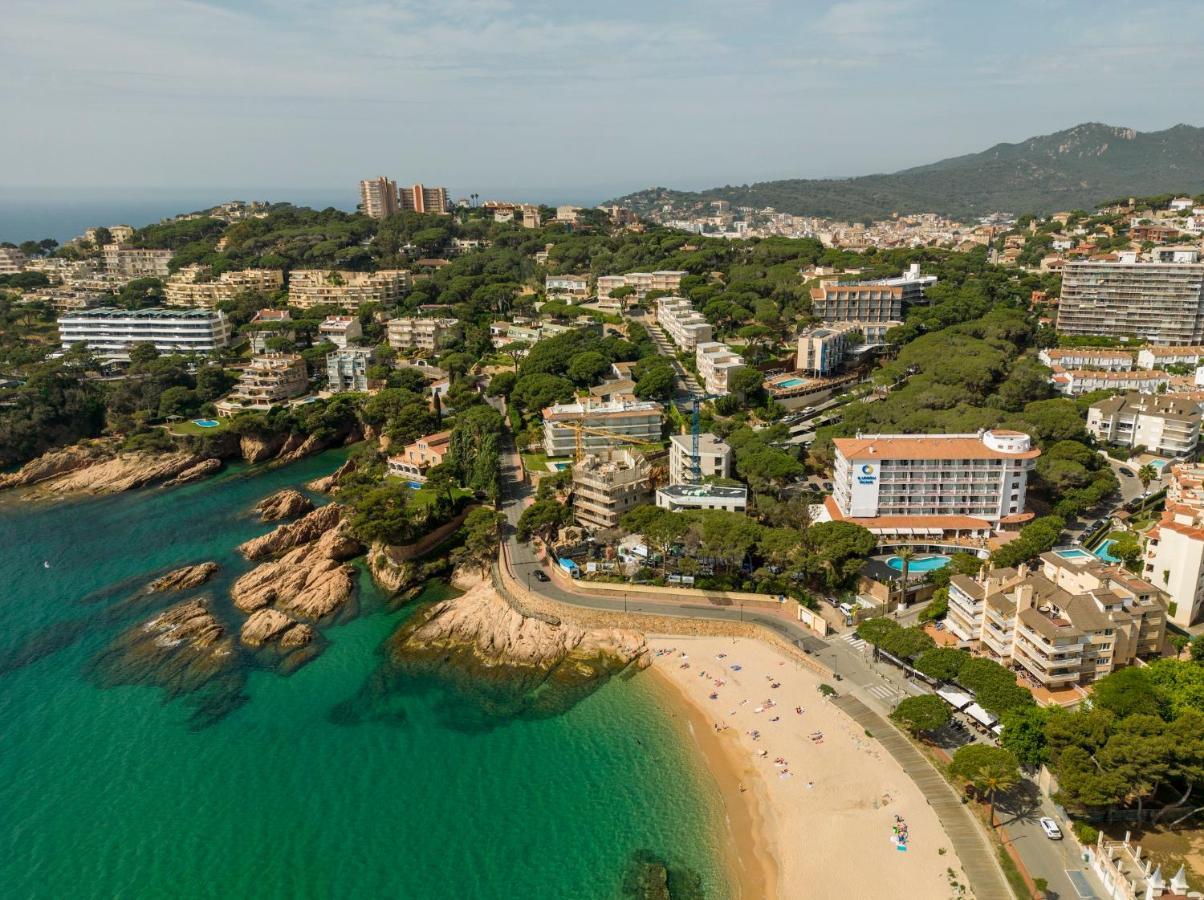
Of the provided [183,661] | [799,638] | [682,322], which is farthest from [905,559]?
[682,322]

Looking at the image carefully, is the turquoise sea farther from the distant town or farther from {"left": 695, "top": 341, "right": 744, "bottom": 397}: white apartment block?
{"left": 695, "top": 341, "right": 744, "bottom": 397}: white apartment block

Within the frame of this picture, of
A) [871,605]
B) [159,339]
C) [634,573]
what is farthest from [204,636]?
[159,339]

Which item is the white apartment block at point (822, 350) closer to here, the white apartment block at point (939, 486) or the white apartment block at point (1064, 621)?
the white apartment block at point (939, 486)

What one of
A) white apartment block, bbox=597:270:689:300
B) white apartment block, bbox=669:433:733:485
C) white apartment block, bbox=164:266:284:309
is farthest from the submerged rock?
white apartment block, bbox=164:266:284:309

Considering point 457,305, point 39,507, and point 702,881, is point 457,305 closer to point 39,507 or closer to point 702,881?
point 39,507

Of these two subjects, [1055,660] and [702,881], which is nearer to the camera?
[702,881]

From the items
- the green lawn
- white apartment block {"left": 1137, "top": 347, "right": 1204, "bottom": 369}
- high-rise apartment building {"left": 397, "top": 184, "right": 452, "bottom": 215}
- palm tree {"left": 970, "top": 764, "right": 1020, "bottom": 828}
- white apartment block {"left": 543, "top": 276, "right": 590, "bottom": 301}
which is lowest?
palm tree {"left": 970, "top": 764, "right": 1020, "bottom": 828}
